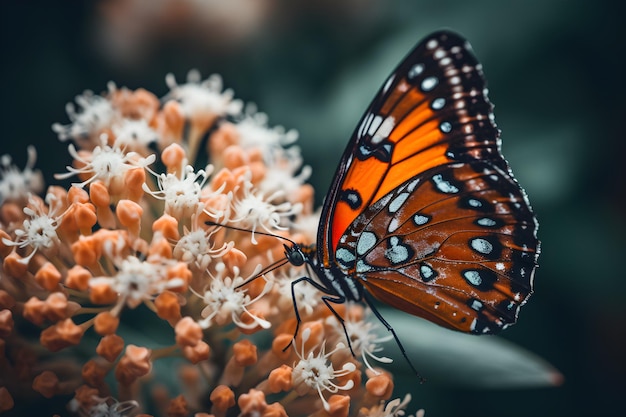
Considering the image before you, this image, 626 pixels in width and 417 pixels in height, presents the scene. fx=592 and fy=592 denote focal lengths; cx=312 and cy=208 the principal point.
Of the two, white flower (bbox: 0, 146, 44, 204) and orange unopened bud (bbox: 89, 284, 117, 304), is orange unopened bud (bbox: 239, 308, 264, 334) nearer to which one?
orange unopened bud (bbox: 89, 284, 117, 304)

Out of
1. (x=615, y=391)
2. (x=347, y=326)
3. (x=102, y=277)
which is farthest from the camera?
(x=615, y=391)

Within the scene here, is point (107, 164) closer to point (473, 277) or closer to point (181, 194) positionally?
point (181, 194)

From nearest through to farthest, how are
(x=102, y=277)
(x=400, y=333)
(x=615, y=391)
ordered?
(x=102, y=277) → (x=400, y=333) → (x=615, y=391)

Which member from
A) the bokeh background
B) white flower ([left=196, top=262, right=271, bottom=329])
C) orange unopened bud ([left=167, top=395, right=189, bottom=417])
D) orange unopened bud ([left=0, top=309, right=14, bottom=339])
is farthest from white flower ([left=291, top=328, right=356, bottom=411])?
the bokeh background

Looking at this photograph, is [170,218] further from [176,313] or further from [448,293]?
[448,293]

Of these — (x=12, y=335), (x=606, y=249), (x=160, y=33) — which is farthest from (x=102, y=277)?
(x=606, y=249)

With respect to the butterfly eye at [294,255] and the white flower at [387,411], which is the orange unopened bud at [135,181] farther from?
the white flower at [387,411]
